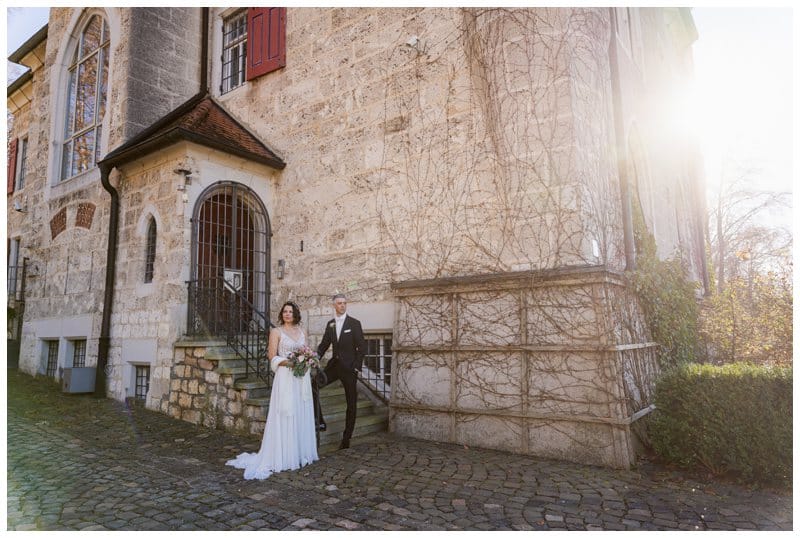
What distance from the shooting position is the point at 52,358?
11.3m

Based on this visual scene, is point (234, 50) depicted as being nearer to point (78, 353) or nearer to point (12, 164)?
point (78, 353)

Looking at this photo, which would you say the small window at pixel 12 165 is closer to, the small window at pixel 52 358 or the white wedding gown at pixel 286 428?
the small window at pixel 52 358

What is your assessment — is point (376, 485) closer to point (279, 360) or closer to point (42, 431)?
point (279, 360)

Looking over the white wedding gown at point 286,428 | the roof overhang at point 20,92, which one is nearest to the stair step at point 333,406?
the white wedding gown at point 286,428

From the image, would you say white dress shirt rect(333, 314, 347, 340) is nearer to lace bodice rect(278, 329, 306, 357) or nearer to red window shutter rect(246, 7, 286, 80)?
lace bodice rect(278, 329, 306, 357)

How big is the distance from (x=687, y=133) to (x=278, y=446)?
39.1 ft

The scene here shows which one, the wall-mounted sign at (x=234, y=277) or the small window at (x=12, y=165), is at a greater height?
the small window at (x=12, y=165)

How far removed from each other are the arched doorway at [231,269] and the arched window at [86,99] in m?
3.34

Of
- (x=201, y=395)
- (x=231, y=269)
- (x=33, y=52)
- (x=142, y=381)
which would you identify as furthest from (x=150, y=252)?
(x=33, y=52)

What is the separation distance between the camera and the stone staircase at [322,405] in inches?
263

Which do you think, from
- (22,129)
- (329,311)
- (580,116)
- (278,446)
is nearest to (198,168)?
(329,311)

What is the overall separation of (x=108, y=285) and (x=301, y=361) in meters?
5.64

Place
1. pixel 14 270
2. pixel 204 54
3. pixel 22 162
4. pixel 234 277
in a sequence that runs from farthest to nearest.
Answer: pixel 22 162 < pixel 14 270 < pixel 204 54 < pixel 234 277

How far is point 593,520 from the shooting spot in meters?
4.10
